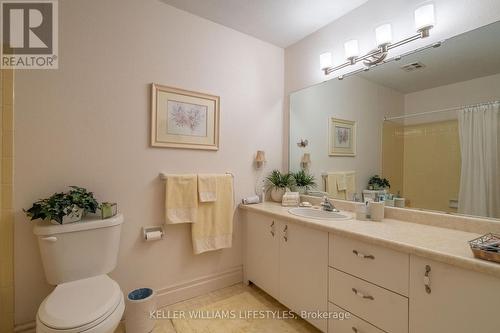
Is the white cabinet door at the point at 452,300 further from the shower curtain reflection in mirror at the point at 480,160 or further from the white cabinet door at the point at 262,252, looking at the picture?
the white cabinet door at the point at 262,252

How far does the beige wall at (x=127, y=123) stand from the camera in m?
1.38

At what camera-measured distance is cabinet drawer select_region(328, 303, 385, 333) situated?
1.19 metres

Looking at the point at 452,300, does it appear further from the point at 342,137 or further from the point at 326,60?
the point at 326,60

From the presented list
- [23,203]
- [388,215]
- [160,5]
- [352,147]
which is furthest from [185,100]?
[388,215]

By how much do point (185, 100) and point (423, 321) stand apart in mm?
1966

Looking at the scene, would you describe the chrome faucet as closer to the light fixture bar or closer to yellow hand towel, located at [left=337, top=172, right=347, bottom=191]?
yellow hand towel, located at [left=337, top=172, right=347, bottom=191]

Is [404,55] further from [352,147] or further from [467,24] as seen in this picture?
[352,147]

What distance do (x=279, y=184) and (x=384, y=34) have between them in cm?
145

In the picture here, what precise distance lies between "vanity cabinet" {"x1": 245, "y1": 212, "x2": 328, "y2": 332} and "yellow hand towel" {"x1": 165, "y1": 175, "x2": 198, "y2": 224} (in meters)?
0.56

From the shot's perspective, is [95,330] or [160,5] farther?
[160,5]

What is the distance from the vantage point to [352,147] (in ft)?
6.25

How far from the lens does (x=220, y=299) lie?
1.92m

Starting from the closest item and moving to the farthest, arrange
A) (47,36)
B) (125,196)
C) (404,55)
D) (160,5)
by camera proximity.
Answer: (47,36), (404,55), (125,196), (160,5)

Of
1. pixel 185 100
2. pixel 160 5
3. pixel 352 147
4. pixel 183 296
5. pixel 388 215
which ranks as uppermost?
pixel 160 5
